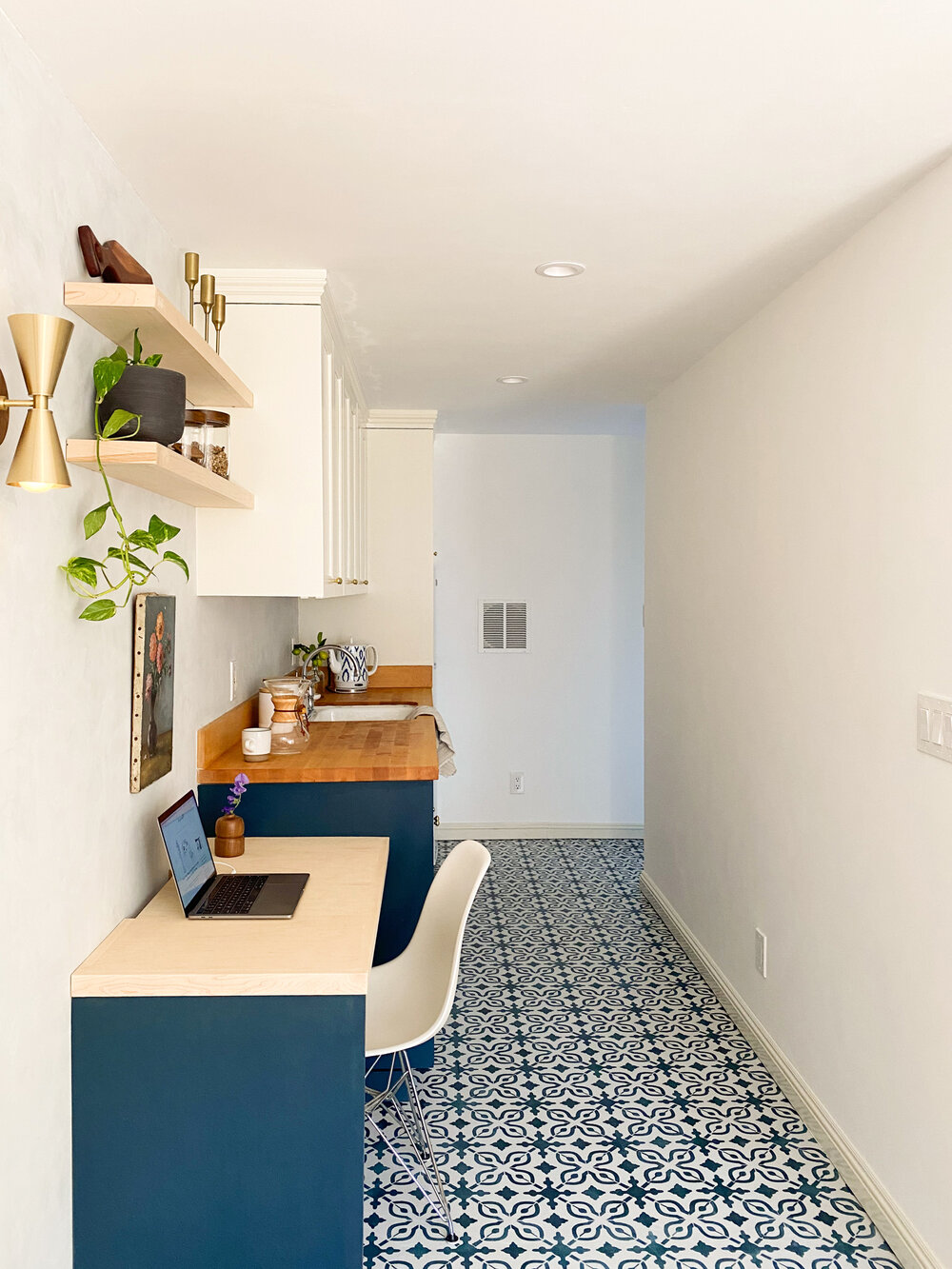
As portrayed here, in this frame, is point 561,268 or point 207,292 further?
point 561,268

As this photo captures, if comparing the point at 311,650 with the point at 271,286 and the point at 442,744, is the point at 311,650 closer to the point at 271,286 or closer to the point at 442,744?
the point at 442,744

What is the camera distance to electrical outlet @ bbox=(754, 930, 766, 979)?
10.2ft

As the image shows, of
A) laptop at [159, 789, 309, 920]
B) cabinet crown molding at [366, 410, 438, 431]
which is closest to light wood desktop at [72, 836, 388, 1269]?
laptop at [159, 789, 309, 920]

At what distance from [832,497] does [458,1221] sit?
2015mm

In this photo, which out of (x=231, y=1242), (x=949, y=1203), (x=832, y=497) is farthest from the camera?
(x=832, y=497)

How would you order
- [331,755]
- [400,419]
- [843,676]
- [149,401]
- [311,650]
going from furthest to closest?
[400,419]
[311,650]
[331,755]
[843,676]
[149,401]

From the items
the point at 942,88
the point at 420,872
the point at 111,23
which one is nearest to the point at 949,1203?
the point at 420,872

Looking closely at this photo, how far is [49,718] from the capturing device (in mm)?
1687

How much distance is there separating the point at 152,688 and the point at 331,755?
0.91 meters

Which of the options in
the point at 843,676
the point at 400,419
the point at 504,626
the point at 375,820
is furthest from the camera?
the point at 504,626

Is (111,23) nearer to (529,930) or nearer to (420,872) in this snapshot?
(420,872)

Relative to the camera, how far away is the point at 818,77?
167 centimetres

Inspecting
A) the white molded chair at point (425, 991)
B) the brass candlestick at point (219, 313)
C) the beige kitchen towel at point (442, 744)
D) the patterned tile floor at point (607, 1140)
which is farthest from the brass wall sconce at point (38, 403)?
the beige kitchen towel at point (442, 744)

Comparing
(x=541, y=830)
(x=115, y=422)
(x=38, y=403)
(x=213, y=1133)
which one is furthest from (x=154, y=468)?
(x=541, y=830)
